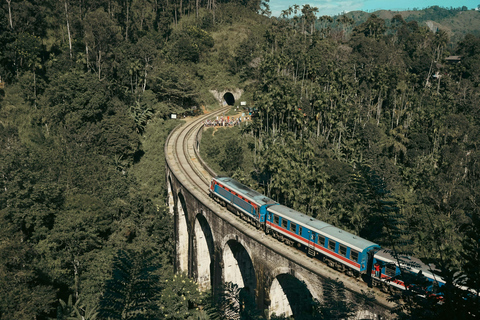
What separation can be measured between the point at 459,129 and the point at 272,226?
73.0 metres

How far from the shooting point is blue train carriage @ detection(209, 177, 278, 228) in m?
40.6

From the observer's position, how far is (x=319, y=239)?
3366cm

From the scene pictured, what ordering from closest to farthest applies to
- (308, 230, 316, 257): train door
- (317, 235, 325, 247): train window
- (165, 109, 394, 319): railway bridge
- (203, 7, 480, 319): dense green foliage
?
(165, 109, 394, 319): railway bridge, (317, 235, 325, 247): train window, (308, 230, 316, 257): train door, (203, 7, 480, 319): dense green foliage

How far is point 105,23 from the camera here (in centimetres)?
8950

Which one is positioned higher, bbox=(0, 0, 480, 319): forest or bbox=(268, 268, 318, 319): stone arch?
bbox=(0, 0, 480, 319): forest

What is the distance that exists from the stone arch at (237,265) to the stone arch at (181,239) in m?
17.2

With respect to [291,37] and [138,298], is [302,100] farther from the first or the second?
[138,298]

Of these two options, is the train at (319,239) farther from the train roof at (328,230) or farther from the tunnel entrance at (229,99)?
the tunnel entrance at (229,99)

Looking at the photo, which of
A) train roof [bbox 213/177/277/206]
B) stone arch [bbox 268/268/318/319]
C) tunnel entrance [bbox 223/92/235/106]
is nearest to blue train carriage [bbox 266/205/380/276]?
train roof [bbox 213/177/277/206]

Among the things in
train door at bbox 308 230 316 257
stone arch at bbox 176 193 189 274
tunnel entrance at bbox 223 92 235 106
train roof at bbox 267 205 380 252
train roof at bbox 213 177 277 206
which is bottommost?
stone arch at bbox 176 193 189 274

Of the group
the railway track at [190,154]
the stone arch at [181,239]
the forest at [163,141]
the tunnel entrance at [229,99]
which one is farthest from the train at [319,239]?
the tunnel entrance at [229,99]

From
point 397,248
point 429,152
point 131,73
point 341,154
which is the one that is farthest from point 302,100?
point 397,248

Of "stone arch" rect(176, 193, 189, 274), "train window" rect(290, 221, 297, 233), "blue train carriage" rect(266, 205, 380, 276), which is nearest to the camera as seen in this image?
"blue train carriage" rect(266, 205, 380, 276)

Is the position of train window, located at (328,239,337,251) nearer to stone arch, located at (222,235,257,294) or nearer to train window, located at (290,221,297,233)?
train window, located at (290,221,297,233)
